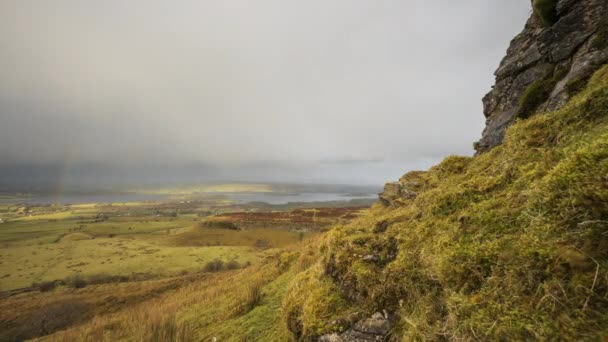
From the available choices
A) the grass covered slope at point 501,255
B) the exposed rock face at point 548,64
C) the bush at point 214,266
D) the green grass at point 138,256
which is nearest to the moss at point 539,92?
the exposed rock face at point 548,64

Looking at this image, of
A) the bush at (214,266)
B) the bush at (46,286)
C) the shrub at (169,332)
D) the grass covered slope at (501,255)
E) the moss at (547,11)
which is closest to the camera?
the grass covered slope at (501,255)

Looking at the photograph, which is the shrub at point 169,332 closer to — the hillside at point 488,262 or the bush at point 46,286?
the hillside at point 488,262

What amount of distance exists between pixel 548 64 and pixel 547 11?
1.89 metres

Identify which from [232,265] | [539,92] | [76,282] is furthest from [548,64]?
[76,282]

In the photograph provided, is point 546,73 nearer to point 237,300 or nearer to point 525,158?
point 525,158

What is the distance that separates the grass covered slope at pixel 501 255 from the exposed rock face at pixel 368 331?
0.41 ft

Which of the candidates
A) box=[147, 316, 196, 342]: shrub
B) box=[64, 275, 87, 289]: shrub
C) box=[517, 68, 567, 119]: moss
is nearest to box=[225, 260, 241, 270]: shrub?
box=[64, 275, 87, 289]: shrub

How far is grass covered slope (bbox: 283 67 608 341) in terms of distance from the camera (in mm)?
1854

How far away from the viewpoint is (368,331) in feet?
10.4

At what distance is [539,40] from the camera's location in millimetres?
7520

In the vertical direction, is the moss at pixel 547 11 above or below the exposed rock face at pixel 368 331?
above

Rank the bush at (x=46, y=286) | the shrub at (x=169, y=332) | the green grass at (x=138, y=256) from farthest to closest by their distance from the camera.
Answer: the green grass at (x=138, y=256)
the bush at (x=46, y=286)
the shrub at (x=169, y=332)

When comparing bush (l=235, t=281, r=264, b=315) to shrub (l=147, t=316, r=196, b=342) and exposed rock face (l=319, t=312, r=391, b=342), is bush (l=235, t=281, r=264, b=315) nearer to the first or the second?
shrub (l=147, t=316, r=196, b=342)

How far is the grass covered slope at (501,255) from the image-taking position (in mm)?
1854
